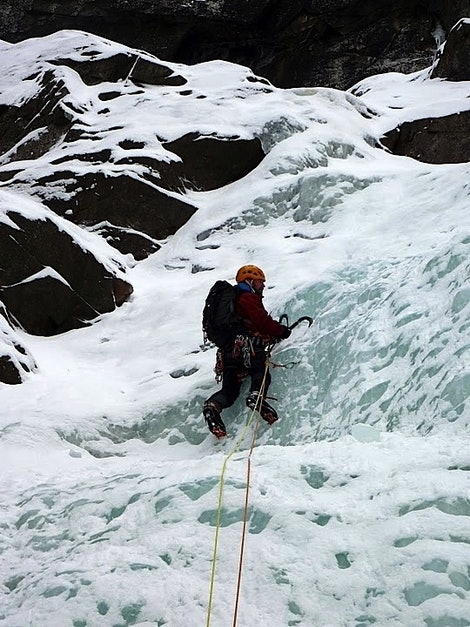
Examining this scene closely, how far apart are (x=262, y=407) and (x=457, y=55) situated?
17.4m

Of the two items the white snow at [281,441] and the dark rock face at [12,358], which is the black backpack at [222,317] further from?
the dark rock face at [12,358]

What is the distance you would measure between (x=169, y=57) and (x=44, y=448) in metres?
25.4

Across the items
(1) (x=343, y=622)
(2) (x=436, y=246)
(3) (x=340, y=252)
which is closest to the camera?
(1) (x=343, y=622)

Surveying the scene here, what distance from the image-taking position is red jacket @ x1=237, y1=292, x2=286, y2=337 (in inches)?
244

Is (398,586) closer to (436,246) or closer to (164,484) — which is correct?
(164,484)

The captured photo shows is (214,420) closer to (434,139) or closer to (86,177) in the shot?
(86,177)

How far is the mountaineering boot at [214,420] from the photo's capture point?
5.86 metres

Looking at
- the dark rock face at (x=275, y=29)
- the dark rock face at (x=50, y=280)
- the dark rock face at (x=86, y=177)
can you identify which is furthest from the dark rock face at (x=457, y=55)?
the dark rock face at (x=50, y=280)

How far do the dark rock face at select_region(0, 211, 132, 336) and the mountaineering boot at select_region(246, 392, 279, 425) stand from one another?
15.9ft

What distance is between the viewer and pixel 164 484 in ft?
14.3

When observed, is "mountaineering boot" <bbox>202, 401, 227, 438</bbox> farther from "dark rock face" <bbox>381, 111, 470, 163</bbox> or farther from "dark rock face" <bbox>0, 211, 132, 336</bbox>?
"dark rock face" <bbox>381, 111, 470, 163</bbox>

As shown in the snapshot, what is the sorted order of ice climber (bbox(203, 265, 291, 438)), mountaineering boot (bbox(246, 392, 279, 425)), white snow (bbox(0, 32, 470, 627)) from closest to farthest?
white snow (bbox(0, 32, 470, 627)), mountaineering boot (bbox(246, 392, 279, 425)), ice climber (bbox(203, 265, 291, 438))

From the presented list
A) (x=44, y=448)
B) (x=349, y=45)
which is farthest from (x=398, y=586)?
(x=349, y=45)

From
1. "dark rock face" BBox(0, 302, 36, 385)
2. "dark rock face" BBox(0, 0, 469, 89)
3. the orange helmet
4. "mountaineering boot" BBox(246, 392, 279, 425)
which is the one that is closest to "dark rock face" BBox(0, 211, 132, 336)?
"dark rock face" BBox(0, 302, 36, 385)
